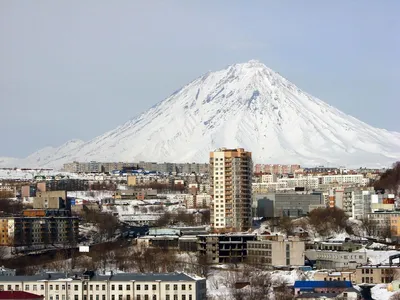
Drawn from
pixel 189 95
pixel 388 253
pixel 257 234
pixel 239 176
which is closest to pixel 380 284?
pixel 388 253

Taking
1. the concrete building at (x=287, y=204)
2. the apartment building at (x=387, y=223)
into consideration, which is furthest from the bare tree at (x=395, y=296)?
the concrete building at (x=287, y=204)

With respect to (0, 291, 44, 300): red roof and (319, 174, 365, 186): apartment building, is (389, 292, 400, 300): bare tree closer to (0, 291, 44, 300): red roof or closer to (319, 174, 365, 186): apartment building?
(0, 291, 44, 300): red roof

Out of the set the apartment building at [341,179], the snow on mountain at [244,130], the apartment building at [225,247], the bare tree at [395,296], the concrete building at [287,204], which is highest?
the snow on mountain at [244,130]

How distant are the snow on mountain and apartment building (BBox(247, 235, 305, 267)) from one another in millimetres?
89768

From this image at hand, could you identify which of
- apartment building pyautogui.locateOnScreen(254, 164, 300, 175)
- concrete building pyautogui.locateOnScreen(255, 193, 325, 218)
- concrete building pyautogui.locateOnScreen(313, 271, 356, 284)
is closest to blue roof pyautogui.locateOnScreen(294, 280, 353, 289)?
concrete building pyautogui.locateOnScreen(313, 271, 356, 284)

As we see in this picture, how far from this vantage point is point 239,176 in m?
67.8

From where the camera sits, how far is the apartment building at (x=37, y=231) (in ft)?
217

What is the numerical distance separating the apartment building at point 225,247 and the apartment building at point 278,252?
84 cm

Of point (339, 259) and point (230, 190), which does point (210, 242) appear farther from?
point (230, 190)

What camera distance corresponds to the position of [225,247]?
56812 mm

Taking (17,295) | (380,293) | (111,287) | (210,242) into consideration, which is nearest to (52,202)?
(210,242)

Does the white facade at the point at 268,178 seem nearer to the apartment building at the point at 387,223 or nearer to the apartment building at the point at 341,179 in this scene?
the apartment building at the point at 341,179

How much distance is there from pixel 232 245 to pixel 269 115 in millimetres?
110472

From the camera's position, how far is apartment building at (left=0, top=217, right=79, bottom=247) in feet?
217
